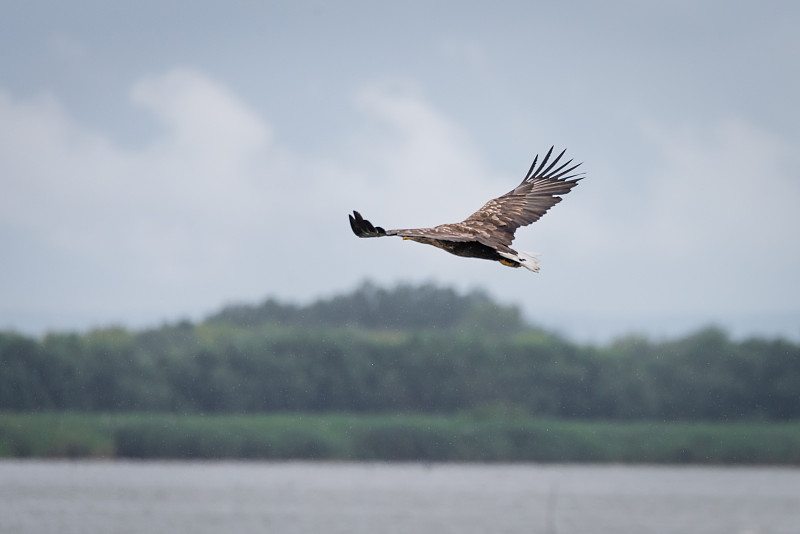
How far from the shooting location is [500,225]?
50.2ft

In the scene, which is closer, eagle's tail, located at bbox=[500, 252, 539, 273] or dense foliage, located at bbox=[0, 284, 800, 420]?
eagle's tail, located at bbox=[500, 252, 539, 273]

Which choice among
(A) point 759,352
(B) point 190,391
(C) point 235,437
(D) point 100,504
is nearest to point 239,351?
(B) point 190,391

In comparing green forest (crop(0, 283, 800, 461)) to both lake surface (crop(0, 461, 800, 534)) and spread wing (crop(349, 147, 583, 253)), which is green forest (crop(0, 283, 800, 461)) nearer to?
lake surface (crop(0, 461, 800, 534))

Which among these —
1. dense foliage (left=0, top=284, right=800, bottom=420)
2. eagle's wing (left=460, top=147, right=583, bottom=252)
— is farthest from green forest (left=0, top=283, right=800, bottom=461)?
eagle's wing (left=460, top=147, right=583, bottom=252)

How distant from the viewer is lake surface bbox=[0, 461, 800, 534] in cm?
5459

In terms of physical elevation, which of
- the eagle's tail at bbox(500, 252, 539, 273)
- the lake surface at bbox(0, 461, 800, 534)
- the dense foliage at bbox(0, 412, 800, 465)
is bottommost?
the lake surface at bbox(0, 461, 800, 534)

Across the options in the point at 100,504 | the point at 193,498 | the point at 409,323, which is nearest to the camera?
the point at 100,504

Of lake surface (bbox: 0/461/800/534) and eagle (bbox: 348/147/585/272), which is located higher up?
eagle (bbox: 348/147/585/272)

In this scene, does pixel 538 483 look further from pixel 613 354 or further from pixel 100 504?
pixel 100 504

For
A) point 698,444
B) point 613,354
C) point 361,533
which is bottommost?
point 361,533

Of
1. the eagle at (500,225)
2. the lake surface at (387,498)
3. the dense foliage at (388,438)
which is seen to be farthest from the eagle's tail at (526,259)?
the dense foliage at (388,438)

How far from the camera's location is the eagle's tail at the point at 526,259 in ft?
43.4

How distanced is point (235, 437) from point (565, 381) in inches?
822

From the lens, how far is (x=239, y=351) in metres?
86.6
